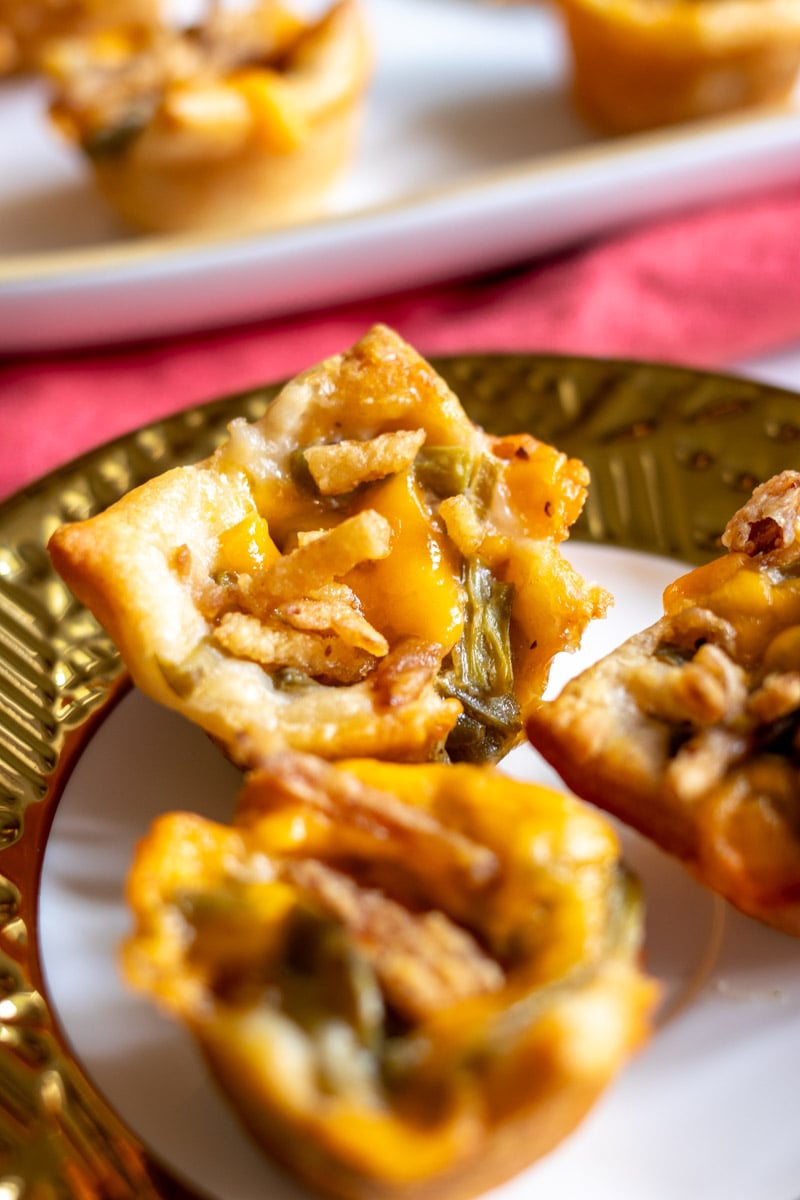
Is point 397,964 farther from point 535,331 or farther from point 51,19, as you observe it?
point 51,19

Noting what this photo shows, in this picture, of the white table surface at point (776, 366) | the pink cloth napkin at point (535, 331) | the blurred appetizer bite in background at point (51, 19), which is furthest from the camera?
the blurred appetizer bite in background at point (51, 19)

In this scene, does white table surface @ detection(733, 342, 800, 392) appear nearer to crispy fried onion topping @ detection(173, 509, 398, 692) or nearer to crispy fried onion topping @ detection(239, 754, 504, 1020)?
crispy fried onion topping @ detection(173, 509, 398, 692)

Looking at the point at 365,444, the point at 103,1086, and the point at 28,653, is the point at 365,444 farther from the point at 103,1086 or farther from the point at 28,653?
the point at 103,1086

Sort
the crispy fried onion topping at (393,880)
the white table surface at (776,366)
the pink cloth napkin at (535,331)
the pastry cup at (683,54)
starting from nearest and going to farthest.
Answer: the crispy fried onion topping at (393,880), the pink cloth napkin at (535,331), the white table surface at (776,366), the pastry cup at (683,54)

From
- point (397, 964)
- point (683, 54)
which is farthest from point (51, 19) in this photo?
point (397, 964)

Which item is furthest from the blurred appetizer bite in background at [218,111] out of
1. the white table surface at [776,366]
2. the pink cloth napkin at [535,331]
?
the white table surface at [776,366]

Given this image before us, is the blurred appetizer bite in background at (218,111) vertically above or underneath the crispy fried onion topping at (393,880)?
above

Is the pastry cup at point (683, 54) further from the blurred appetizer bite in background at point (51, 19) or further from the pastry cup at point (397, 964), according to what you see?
the pastry cup at point (397, 964)
